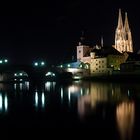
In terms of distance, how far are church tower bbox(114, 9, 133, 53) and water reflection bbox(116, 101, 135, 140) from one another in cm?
6643

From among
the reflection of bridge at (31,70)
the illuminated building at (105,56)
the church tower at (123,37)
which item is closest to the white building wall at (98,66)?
the illuminated building at (105,56)

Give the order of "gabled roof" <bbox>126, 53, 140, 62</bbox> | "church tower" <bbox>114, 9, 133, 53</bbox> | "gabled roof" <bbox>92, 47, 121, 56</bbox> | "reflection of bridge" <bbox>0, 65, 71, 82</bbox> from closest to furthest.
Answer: "reflection of bridge" <bbox>0, 65, 71, 82</bbox> < "gabled roof" <bbox>126, 53, 140, 62</bbox> < "gabled roof" <bbox>92, 47, 121, 56</bbox> < "church tower" <bbox>114, 9, 133, 53</bbox>

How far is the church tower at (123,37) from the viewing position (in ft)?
299

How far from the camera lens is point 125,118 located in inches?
758

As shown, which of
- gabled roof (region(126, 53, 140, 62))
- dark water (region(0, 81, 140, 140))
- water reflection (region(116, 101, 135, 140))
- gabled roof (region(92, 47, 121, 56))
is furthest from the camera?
gabled roof (region(92, 47, 121, 56))

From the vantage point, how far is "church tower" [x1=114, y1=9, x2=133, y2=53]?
91.0 metres

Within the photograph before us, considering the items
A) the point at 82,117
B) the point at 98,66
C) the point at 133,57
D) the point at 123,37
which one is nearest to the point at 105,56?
the point at 98,66

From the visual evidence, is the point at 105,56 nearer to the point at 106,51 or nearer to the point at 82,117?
the point at 106,51

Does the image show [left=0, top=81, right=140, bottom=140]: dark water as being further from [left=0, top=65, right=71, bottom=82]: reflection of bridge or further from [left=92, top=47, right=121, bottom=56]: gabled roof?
[left=92, top=47, right=121, bottom=56]: gabled roof

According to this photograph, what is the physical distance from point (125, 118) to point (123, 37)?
7398 cm

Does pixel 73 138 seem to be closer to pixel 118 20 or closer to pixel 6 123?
pixel 6 123

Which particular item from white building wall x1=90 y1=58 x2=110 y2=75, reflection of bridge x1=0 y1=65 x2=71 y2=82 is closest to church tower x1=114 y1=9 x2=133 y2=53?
white building wall x1=90 y1=58 x2=110 y2=75

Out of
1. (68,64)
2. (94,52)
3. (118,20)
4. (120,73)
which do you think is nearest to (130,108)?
(120,73)

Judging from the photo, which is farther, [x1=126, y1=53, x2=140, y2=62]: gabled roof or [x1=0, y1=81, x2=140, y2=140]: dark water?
[x1=126, y1=53, x2=140, y2=62]: gabled roof
